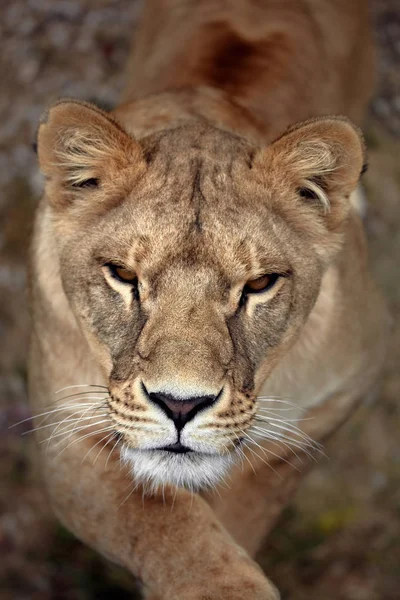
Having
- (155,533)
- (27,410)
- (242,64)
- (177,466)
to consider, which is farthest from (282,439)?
(27,410)

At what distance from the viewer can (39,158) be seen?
9.41 ft

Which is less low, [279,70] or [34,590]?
[279,70]

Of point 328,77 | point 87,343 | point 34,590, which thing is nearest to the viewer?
point 87,343

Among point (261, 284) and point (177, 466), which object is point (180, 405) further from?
point (261, 284)

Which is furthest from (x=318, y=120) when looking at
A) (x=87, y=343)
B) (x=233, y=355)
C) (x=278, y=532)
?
(x=278, y=532)

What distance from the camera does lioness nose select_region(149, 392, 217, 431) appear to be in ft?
7.84

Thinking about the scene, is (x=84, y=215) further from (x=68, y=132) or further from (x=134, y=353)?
(x=134, y=353)

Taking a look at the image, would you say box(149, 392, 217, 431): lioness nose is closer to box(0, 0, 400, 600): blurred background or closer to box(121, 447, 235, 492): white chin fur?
box(121, 447, 235, 492): white chin fur

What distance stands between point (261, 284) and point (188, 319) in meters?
0.29

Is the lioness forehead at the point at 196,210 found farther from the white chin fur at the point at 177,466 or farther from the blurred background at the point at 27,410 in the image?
the blurred background at the point at 27,410

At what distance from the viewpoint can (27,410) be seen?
5191mm

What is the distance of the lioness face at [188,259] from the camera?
2.51 m

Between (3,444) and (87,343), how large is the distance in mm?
2302

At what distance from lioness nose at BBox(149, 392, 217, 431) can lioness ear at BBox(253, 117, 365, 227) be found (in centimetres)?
77
